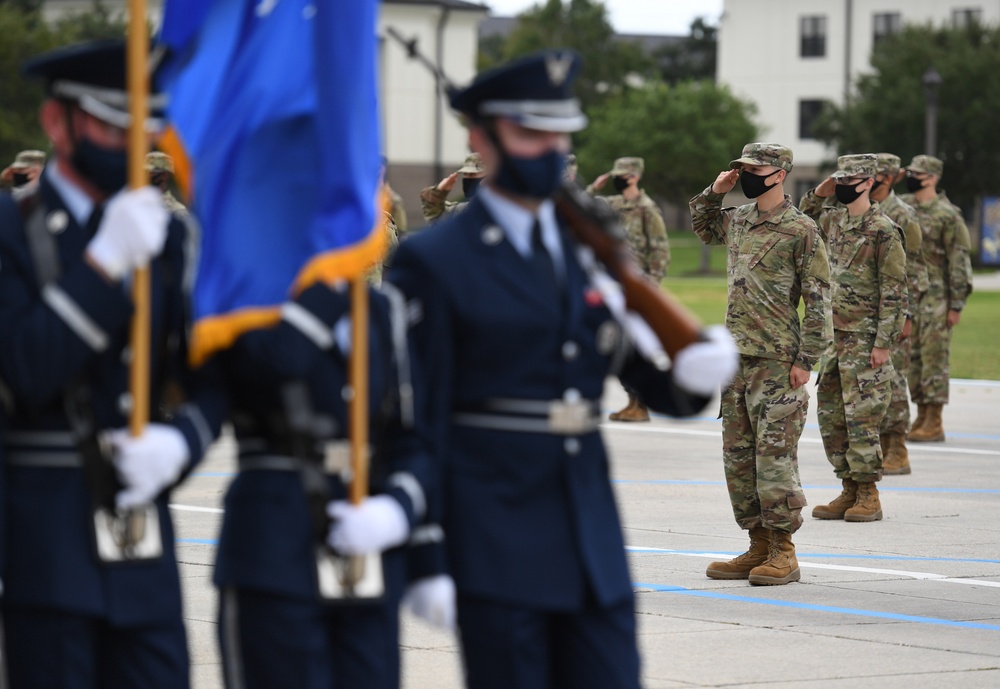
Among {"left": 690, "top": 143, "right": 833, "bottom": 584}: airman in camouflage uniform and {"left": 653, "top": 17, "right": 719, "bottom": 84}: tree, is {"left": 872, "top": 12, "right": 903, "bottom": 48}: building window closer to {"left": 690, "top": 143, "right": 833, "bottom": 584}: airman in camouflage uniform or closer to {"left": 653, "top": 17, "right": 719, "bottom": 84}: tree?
{"left": 653, "top": 17, "right": 719, "bottom": 84}: tree

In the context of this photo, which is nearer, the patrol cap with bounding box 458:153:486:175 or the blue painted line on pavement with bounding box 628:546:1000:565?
the blue painted line on pavement with bounding box 628:546:1000:565

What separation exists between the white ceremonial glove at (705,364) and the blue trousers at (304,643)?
38.1 inches

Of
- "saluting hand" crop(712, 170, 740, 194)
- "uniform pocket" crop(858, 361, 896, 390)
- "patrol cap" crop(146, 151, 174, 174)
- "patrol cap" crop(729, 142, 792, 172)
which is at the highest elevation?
"patrol cap" crop(729, 142, 792, 172)

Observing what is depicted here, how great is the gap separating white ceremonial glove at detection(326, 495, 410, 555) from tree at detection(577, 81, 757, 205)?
61640 mm

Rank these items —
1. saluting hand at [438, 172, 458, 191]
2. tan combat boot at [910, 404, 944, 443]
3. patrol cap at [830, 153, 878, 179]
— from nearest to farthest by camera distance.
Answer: patrol cap at [830, 153, 878, 179]
saluting hand at [438, 172, 458, 191]
tan combat boot at [910, 404, 944, 443]

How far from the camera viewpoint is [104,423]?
4855 millimetres

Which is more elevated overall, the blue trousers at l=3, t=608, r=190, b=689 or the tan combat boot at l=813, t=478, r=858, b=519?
the blue trousers at l=3, t=608, r=190, b=689

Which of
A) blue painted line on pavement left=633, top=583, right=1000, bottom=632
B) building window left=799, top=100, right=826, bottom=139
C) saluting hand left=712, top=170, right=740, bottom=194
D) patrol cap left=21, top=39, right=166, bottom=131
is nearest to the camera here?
patrol cap left=21, top=39, right=166, bottom=131

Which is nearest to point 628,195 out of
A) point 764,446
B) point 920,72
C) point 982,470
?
point 982,470

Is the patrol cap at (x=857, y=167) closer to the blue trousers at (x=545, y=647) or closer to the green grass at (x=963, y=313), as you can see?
the blue trousers at (x=545, y=647)

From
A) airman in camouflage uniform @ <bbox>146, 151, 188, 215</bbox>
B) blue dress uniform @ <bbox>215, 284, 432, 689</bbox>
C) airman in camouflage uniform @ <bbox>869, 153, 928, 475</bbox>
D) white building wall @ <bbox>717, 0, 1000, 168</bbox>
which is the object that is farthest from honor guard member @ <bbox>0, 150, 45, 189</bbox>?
white building wall @ <bbox>717, 0, 1000, 168</bbox>

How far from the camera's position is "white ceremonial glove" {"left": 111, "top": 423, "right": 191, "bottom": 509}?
4652mm

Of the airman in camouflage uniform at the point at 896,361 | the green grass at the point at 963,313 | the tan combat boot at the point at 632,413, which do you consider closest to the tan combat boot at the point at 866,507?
the airman in camouflage uniform at the point at 896,361

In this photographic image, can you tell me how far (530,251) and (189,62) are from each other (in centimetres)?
103
